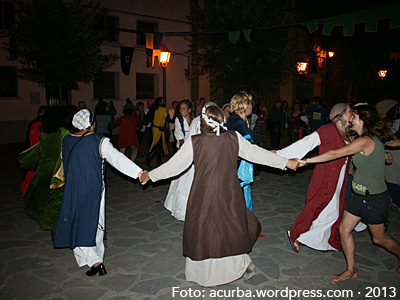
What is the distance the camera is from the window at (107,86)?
64.0 ft

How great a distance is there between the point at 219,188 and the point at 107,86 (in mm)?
17614

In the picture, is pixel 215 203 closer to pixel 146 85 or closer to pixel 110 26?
pixel 110 26

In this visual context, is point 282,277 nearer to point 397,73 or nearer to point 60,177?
point 60,177

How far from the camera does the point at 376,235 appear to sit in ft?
12.4

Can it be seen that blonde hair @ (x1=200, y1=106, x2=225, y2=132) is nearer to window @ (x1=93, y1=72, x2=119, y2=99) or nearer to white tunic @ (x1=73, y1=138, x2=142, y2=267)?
white tunic @ (x1=73, y1=138, x2=142, y2=267)

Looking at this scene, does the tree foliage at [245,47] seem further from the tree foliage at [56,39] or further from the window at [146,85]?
the window at [146,85]

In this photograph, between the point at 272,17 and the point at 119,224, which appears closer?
the point at 119,224

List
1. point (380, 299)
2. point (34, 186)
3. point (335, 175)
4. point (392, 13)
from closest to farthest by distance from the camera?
point (380, 299) → point (335, 175) → point (34, 186) → point (392, 13)

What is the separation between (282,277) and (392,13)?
5.82m

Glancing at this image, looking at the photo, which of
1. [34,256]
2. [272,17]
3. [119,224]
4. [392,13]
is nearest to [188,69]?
[272,17]

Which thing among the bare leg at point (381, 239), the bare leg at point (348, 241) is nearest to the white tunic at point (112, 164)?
the bare leg at point (348, 241)

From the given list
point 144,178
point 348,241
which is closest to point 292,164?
point 348,241

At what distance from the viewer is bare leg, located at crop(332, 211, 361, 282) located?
3.82m

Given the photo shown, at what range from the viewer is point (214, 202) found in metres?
3.50
